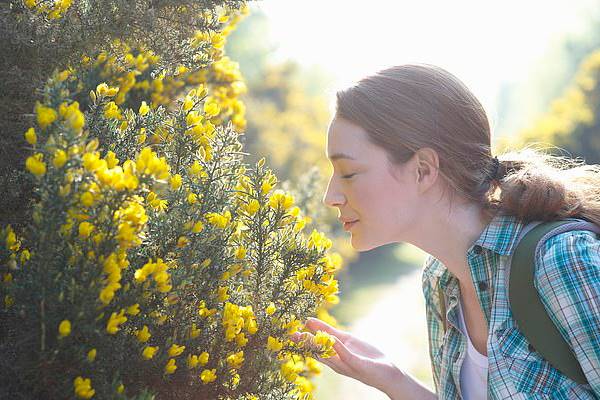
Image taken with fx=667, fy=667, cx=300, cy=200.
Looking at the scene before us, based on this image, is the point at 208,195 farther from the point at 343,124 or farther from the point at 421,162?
the point at 421,162

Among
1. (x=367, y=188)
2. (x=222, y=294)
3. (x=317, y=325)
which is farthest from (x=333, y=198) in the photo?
(x=222, y=294)

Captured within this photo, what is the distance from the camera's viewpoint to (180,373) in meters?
1.82

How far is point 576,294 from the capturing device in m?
1.85

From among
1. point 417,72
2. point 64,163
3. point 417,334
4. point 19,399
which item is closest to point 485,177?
point 417,72

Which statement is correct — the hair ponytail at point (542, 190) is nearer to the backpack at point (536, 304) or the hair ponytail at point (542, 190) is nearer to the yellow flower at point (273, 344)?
the backpack at point (536, 304)

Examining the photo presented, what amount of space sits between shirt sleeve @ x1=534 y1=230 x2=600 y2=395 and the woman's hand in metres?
0.72

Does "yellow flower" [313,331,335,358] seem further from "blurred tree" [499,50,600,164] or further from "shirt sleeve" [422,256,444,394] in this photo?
"blurred tree" [499,50,600,164]

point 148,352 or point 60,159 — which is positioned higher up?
point 60,159

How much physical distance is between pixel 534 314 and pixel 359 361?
0.67 meters

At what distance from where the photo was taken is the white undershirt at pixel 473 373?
2363 mm

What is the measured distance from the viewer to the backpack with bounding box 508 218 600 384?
1.92m

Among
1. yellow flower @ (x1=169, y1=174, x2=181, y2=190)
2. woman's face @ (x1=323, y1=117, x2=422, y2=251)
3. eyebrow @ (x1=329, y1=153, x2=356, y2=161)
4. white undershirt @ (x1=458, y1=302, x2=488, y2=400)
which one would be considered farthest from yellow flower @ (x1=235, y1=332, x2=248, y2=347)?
white undershirt @ (x1=458, y1=302, x2=488, y2=400)

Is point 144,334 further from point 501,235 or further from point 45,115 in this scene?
point 501,235

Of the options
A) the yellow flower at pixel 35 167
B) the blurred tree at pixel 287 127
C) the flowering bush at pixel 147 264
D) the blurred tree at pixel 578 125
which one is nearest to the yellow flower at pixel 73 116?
the flowering bush at pixel 147 264
